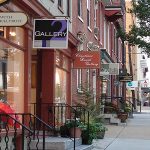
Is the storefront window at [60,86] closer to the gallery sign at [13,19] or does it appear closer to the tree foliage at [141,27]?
the gallery sign at [13,19]

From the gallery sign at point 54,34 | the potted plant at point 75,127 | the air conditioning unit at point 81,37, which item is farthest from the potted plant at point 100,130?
the gallery sign at point 54,34

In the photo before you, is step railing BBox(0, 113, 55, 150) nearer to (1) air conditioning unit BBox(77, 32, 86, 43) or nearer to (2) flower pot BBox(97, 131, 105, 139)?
(2) flower pot BBox(97, 131, 105, 139)

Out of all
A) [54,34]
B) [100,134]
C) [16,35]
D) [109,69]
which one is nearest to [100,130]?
[100,134]

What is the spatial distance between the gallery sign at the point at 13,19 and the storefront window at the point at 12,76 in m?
2.97

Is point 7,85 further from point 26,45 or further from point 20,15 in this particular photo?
point 20,15

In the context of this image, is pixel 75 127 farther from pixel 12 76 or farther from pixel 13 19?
pixel 13 19

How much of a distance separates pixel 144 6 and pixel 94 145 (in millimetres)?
Result: 16636

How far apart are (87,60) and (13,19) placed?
998 cm

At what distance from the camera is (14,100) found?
11.8m

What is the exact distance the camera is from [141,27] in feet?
98.6

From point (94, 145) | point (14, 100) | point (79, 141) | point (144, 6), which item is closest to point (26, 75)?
point (14, 100)

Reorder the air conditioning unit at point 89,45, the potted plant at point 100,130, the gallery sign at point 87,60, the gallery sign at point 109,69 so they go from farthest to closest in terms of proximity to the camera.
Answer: the gallery sign at point 109,69
the air conditioning unit at point 89,45
the gallery sign at point 87,60
the potted plant at point 100,130

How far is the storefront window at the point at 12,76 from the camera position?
36.2 ft

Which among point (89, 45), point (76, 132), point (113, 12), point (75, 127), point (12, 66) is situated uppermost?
point (113, 12)
